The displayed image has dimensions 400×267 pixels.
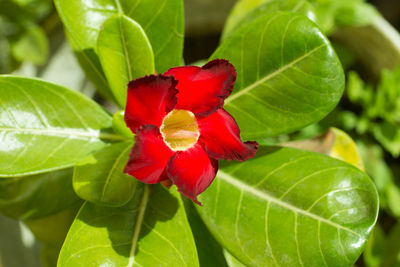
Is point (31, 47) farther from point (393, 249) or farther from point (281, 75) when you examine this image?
point (393, 249)

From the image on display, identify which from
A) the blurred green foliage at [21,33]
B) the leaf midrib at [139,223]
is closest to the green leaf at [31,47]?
the blurred green foliage at [21,33]

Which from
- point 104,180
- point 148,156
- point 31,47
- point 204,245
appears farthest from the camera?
point 31,47

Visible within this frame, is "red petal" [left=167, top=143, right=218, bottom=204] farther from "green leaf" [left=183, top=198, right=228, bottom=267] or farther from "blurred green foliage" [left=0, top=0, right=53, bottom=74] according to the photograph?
"blurred green foliage" [left=0, top=0, right=53, bottom=74]

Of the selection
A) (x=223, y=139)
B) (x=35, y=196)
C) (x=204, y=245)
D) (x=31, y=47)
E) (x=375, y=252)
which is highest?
(x=223, y=139)

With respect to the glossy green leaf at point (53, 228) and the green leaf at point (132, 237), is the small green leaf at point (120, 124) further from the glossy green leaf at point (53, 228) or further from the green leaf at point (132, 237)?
the glossy green leaf at point (53, 228)

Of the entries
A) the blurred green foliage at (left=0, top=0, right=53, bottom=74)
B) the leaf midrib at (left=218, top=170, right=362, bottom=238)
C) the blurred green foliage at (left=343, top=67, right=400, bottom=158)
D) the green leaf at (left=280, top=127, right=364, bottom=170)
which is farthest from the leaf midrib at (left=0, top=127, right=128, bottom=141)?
the blurred green foliage at (left=343, top=67, right=400, bottom=158)

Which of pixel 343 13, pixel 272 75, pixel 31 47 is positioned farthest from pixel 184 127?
pixel 31 47
